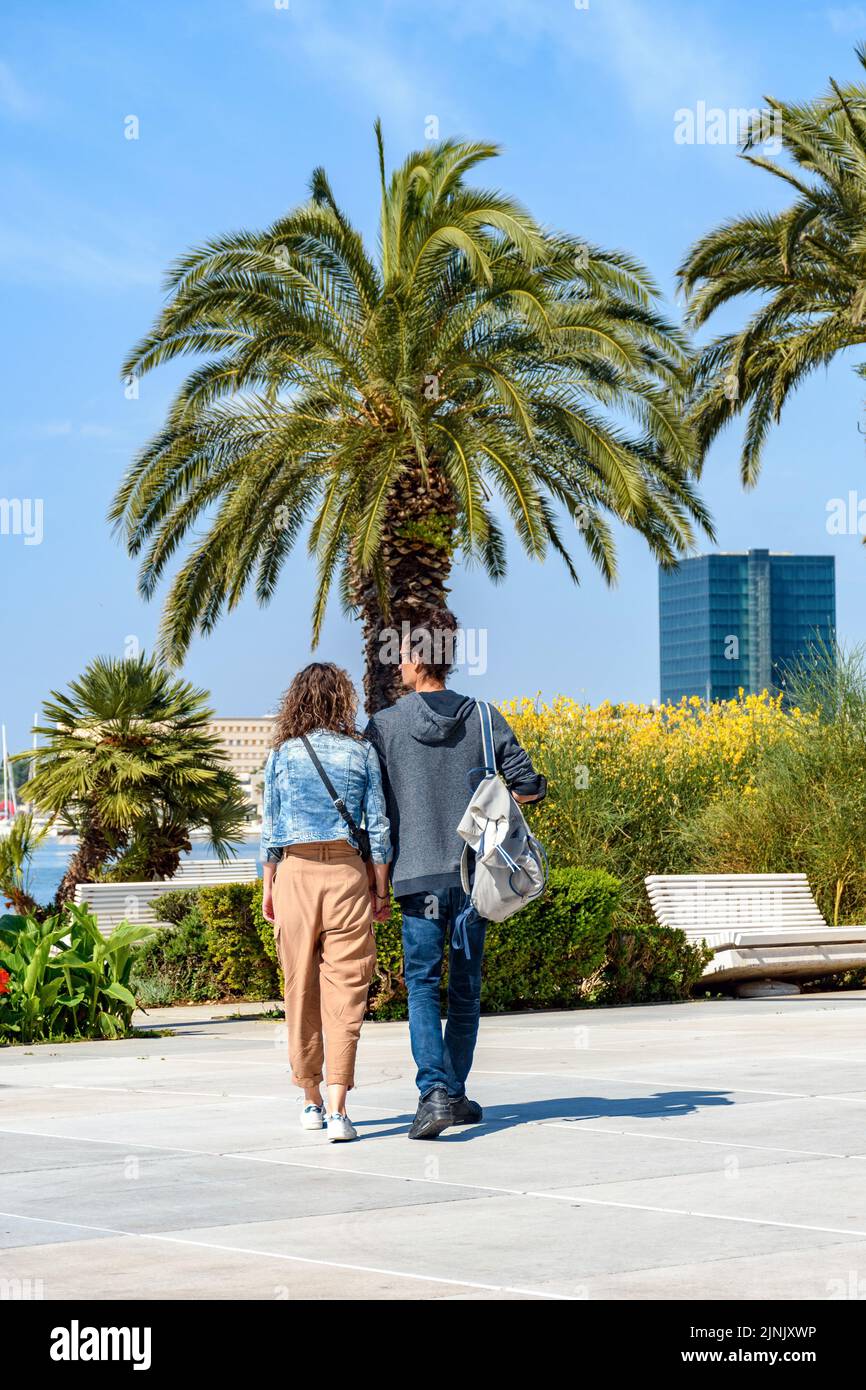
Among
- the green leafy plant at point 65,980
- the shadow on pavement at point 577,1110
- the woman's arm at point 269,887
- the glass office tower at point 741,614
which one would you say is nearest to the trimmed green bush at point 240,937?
the green leafy plant at point 65,980

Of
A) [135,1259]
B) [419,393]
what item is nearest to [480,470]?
[419,393]

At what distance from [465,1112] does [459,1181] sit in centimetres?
115

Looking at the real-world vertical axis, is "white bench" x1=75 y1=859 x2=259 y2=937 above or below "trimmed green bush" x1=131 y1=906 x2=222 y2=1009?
above

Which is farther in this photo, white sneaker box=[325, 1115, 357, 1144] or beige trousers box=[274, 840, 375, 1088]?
beige trousers box=[274, 840, 375, 1088]

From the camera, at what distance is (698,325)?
2253 centimetres

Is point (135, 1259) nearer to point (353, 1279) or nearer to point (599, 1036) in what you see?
point (353, 1279)

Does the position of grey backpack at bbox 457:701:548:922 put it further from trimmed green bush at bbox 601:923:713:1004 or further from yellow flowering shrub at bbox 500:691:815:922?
yellow flowering shrub at bbox 500:691:815:922

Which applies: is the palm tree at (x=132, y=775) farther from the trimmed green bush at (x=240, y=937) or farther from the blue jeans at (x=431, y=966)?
the blue jeans at (x=431, y=966)

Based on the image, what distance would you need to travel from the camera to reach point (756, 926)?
16.0 meters

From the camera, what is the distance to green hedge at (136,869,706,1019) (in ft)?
44.4

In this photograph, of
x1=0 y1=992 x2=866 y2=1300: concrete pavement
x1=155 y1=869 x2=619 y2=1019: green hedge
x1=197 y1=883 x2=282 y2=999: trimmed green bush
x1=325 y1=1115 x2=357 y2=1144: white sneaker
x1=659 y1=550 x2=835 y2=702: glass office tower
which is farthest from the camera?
x1=659 y1=550 x2=835 y2=702: glass office tower

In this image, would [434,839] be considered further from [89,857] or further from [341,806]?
[89,857]

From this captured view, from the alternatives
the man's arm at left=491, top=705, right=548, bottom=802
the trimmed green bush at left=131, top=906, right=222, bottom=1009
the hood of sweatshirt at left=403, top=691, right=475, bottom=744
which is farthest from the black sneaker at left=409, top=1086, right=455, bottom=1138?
the trimmed green bush at left=131, top=906, right=222, bottom=1009

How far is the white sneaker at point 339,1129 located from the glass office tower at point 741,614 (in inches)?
6745
